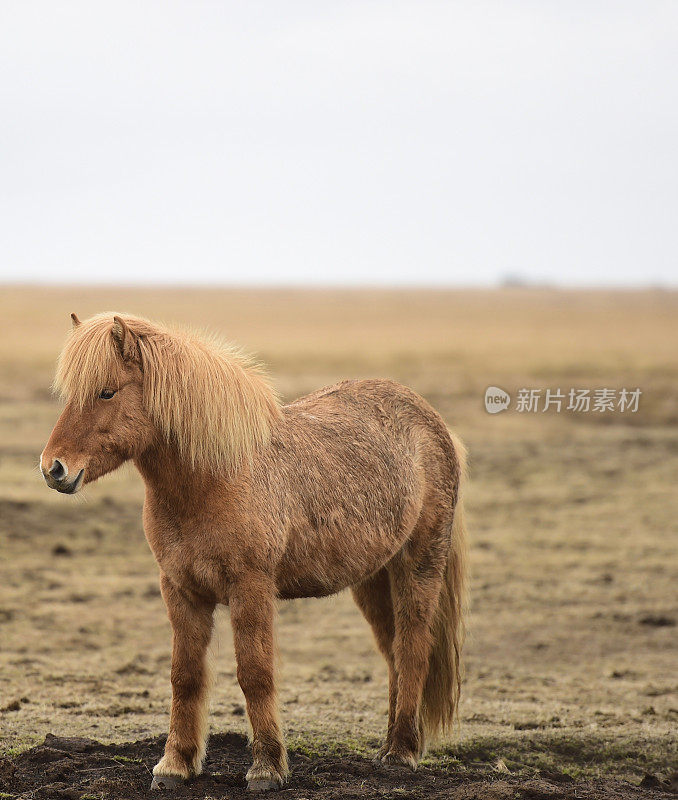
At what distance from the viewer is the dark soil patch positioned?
4355 mm

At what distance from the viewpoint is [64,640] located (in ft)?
26.3

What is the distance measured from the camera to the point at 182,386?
4.19 m

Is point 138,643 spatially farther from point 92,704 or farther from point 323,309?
point 323,309

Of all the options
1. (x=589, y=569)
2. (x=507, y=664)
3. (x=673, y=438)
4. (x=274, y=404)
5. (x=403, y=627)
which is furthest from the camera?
(x=673, y=438)

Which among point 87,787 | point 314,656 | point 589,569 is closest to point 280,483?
point 87,787

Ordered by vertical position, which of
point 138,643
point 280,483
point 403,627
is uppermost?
point 280,483

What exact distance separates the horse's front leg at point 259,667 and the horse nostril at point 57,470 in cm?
87

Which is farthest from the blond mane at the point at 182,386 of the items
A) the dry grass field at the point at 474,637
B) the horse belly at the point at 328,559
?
the horse belly at the point at 328,559

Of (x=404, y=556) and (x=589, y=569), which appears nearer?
(x=404, y=556)

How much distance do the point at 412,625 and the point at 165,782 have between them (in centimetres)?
143

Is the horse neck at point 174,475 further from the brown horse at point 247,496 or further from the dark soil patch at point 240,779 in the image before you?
the dark soil patch at point 240,779

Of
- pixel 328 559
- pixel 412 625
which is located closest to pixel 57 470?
pixel 328 559

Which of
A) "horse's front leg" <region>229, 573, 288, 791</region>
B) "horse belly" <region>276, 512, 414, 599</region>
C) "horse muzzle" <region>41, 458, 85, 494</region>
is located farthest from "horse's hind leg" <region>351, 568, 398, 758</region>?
"horse muzzle" <region>41, 458, 85, 494</region>

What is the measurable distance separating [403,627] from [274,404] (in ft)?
4.58
